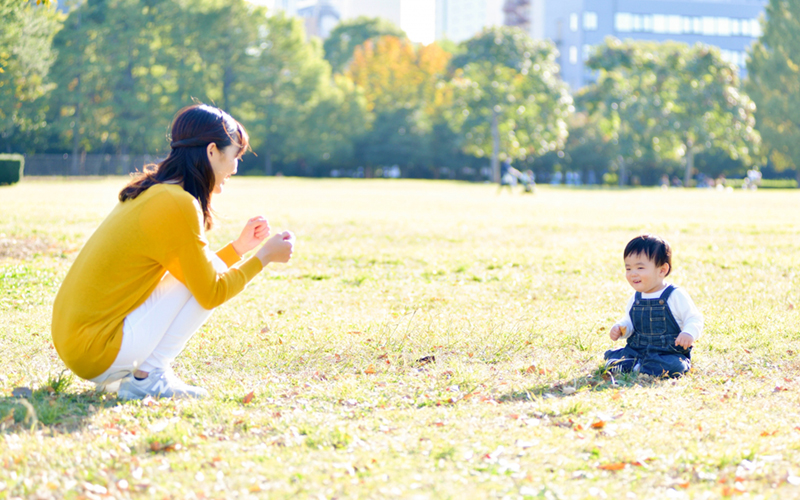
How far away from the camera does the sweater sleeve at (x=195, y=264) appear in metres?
3.47

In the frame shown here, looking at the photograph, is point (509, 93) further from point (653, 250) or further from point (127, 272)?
point (127, 272)

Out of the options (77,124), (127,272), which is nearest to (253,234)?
(127,272)

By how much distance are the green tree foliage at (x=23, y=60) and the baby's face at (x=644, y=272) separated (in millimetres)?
5809

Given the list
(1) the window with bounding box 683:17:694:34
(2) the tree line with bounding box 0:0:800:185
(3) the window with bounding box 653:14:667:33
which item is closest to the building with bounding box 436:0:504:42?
(1) the window with bounding box 683:17:694:34

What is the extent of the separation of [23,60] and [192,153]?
2231cm

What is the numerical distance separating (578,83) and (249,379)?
86899mm

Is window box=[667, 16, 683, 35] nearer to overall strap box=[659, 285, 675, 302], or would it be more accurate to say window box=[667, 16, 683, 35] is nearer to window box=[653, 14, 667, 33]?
window box=[653, 14, 667, 33]

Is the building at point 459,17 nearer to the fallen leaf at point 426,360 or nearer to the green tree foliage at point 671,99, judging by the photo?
the green tree foliage at point 671,99

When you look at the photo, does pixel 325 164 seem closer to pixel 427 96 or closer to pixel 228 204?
pixel 427 96

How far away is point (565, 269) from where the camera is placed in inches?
348

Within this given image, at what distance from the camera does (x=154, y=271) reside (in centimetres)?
362

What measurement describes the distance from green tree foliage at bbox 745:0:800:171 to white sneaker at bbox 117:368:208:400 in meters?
59.9

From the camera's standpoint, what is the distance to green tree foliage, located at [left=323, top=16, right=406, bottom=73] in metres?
77.1

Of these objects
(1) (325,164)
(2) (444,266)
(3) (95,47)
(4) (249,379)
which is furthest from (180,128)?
(1) (325,164)
